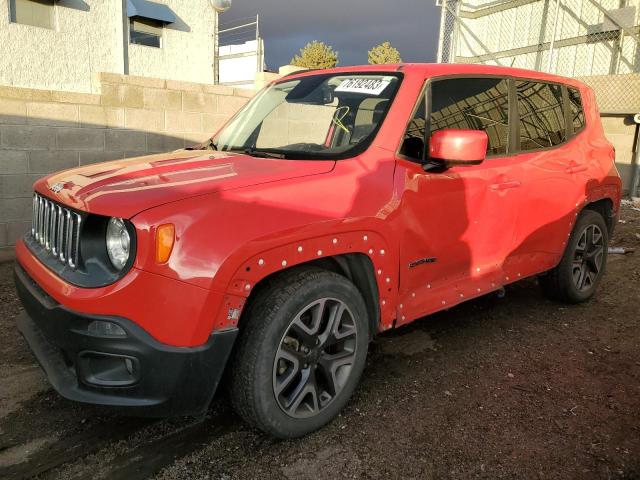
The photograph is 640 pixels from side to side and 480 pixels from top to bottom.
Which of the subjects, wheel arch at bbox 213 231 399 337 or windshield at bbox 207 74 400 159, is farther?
windshield at bbox 207 74 400 159

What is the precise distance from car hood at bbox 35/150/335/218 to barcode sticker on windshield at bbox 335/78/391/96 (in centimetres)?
69

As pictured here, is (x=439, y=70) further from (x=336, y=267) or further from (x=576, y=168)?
(x=576, y=168)

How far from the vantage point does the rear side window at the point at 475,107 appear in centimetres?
313

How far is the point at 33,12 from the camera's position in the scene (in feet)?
36.6

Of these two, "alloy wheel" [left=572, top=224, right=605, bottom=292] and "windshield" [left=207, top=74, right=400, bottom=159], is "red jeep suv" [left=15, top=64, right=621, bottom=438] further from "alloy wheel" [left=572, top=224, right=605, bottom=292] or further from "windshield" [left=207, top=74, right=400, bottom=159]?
"alloy wheel" [left=572, top=224, right=605, bottom=292]

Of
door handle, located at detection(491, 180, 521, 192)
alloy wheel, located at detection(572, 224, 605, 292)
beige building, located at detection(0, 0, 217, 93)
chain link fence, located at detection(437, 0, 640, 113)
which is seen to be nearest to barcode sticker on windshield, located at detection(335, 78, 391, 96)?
door handle, located at detection(491, 180, 521, 192)

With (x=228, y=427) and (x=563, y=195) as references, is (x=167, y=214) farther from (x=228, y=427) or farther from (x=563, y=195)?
(x=563, y=195)

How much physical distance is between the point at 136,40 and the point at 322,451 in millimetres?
13235

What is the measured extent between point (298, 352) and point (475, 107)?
200 centimetres

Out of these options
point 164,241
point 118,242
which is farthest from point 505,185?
point 118,242

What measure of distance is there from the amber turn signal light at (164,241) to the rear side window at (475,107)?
169 cm

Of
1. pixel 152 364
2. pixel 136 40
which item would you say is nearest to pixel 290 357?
pixel 152 364

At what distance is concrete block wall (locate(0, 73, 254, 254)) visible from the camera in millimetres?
5281

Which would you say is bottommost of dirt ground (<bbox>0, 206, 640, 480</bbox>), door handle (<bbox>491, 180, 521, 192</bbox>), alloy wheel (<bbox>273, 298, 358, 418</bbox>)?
dirt ground (<bbox>0, 206, 640, 480</bbox>)
